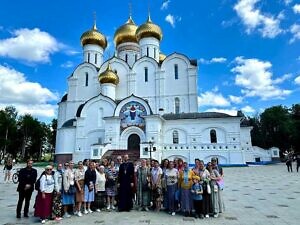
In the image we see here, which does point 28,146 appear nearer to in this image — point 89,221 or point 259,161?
point 259,161

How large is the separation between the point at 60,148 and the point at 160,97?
577 inches

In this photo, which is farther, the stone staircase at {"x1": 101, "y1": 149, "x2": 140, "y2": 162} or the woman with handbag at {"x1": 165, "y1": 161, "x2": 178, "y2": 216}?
the stone staircase at {"x1": 101, "y1": 149, "x2": 140, "y2": 162}

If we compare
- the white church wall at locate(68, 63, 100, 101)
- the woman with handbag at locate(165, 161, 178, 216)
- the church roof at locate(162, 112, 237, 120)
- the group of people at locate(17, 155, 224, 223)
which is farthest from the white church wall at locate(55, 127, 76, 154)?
the woman with handbag at locate(165, 161, 178, 216)

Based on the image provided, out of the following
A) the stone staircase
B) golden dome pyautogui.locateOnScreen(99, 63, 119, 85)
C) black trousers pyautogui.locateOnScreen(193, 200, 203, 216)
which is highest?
golden dome pyautogui.locateOnScreen(99, 63, 119, 85)

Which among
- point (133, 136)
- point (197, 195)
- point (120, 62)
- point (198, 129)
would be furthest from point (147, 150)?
point (197, 195)

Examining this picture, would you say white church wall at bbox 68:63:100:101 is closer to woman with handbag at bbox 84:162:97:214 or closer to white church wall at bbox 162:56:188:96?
white church wall at bbox 162:56:188:96

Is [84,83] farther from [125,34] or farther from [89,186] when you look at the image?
[89,186]

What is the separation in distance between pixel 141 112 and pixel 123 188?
68.5 ft

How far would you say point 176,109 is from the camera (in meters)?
34.1

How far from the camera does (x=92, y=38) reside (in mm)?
38969

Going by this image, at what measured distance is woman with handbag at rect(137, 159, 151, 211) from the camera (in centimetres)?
782

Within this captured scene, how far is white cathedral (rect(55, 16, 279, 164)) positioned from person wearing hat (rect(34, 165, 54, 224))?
692 inches

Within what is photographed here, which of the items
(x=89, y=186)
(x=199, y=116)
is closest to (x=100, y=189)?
(x=89, y=186)

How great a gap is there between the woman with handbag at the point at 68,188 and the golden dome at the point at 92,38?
34.8m
